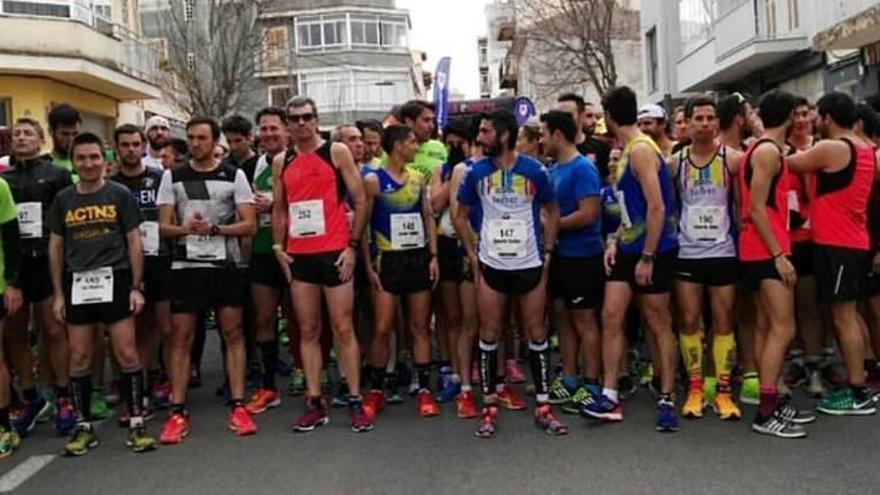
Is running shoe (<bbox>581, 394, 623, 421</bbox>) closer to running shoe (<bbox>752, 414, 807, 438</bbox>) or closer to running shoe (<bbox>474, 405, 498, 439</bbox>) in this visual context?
running shoe (<bbox>474, 405, 498, 439</bbox>)

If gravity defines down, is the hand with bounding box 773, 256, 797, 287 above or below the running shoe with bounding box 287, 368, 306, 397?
above

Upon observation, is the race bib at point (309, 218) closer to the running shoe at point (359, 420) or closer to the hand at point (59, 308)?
the running shoe at point (359, 420)

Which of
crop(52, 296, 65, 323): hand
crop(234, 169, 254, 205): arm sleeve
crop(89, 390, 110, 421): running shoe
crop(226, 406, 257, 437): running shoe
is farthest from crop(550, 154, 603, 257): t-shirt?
crop(89, 390, 110, 421): running shoe

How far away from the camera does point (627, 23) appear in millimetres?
45688

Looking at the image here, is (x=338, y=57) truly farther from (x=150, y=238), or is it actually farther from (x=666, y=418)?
(x=666, y=418)

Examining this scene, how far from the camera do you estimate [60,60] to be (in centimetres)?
2255

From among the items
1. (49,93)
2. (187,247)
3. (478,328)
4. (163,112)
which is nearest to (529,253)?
(478,328)

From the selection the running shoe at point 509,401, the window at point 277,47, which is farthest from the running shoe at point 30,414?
the window at point 277,47

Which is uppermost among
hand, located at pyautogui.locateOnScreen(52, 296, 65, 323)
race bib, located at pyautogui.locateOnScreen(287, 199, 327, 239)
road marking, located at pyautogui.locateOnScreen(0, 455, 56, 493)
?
race bib, located at pyautogui.locateOnScreen(287, 199, 327, 239)

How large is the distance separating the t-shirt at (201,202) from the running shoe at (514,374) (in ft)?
8.35

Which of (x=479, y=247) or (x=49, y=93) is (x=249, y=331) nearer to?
(x=479, y=247)

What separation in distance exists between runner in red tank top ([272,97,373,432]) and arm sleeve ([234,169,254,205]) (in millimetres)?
196

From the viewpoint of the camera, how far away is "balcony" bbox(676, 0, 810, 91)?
77.8 ft

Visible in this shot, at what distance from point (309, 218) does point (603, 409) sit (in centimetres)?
233
